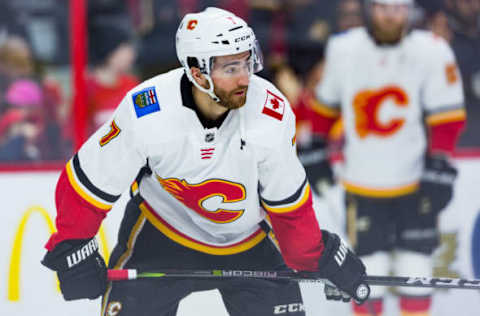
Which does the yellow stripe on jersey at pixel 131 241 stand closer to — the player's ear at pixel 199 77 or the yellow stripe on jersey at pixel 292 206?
the yellow stripe on jersey at pixel 292 206

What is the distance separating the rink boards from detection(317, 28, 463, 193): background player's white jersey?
190mm

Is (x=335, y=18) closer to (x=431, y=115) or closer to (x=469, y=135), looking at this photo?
(x=469, y=135)

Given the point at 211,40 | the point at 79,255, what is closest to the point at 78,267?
the point at 79,255

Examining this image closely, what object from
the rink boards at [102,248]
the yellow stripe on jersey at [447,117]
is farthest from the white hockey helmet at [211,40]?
the yellow stripe on jersey at [447,117]

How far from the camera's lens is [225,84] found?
2008 mm

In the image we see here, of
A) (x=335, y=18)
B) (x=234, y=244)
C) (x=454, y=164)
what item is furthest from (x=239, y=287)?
(x=335, y=18)

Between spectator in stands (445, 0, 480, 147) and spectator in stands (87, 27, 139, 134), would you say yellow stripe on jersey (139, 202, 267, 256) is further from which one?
spectator in stands (445, 0, 480, 147)

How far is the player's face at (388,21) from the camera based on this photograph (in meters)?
2.95

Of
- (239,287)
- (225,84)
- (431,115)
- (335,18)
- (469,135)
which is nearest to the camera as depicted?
(225,84)

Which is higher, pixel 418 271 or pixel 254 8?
pixel 254 8

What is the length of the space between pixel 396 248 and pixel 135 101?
4.67 ft

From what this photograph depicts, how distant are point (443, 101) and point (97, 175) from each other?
1409 millimetres

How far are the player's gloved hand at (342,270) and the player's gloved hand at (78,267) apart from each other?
1.92 feet

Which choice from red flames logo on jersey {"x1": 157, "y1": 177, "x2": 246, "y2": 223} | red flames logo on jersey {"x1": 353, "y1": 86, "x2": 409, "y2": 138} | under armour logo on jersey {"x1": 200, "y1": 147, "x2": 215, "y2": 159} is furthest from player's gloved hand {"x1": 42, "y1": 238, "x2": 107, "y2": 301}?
red flames logo on jersey {"x1": 353, "y1": 86, "x2": 409, "y2": 138}
